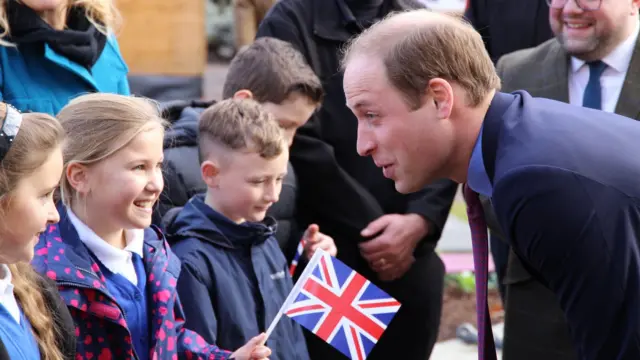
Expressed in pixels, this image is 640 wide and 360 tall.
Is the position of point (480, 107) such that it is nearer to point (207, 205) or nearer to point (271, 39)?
point (207, 205)

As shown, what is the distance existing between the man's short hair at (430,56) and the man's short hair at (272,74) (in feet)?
4.57

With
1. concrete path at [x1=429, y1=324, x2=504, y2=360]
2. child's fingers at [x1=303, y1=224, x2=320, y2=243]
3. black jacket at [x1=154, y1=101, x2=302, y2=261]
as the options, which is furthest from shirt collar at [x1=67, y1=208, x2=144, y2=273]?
concrete path at [x1=429, y1=324, x2=504, y2=360]

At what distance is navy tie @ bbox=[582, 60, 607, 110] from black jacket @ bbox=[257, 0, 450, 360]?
2.26ft

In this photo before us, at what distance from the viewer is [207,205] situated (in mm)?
3764

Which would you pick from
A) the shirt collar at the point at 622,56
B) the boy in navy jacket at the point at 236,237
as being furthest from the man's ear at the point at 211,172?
the shirt collar at the point at 622,56

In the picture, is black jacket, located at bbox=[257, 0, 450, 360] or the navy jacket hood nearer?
the navy jacket hood

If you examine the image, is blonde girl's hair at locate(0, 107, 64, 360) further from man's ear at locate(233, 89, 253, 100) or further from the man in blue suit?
man's ear at locate(233, 89, 253, 100)

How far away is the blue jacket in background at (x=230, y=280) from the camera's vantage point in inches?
141

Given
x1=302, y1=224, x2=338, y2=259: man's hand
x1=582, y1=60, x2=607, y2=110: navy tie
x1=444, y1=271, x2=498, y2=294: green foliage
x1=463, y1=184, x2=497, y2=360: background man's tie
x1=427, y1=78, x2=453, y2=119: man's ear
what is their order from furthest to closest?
1. x1=444, y1=271, x2=498, y2=294: green foliage
2. x1=582, y1=60, x2=607, y2=110: navy tie
3. x1=302, y1=224, x2=338, y2=259: man's hand
4. x1=463, y1=184, x2=497, y2=360: background man's tie
5. x1=427, y1=78, x2=453, y2=119: man's ear

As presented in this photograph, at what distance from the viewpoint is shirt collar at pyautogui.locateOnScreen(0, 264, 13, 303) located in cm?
285

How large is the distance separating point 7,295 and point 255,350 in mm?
819

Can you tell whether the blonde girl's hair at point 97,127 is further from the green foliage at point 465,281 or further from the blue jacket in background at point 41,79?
the green foliage at point 465,281

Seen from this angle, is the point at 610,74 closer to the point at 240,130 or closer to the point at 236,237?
the point at 240,130

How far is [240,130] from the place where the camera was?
3.88m
